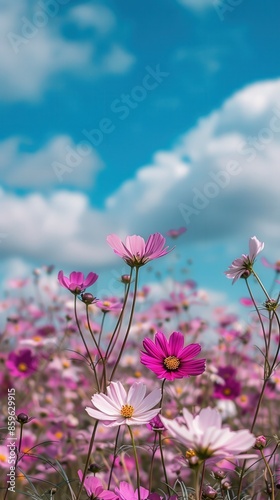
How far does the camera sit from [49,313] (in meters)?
3.02

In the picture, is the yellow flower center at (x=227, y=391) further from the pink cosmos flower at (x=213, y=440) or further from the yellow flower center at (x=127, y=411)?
the pink cosmos flower at (x=213, y=440)

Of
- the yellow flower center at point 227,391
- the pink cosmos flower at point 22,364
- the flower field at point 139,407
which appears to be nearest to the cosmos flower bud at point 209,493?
the flower field at point 139,407

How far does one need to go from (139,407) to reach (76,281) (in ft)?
0.78

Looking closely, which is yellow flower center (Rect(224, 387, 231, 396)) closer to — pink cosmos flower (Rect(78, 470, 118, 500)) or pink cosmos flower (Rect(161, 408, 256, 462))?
pink cosmos flower (Rect(78, 470, 118, 500))

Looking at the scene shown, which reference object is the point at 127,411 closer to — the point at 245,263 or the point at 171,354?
the point at 171,354

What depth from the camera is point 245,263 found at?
90cm

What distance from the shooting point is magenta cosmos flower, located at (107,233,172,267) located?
33.1 inches

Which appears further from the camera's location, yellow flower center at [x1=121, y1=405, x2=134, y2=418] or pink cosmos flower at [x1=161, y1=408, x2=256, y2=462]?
yellow flower center at [x1=121, y1=405, x2=134, y2=418]

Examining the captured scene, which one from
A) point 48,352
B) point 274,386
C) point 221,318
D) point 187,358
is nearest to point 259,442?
point 187,358

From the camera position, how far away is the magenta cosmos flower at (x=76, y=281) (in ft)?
2.94

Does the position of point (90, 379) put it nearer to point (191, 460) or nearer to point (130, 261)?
point (130, 261)

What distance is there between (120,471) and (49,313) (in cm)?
133

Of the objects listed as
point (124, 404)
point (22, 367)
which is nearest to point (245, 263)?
point (124, 404)

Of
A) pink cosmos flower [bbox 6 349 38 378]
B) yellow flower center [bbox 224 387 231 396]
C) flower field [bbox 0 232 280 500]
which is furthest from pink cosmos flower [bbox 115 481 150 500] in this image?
pink cosmos flower [bbox 6 349 38 378]
